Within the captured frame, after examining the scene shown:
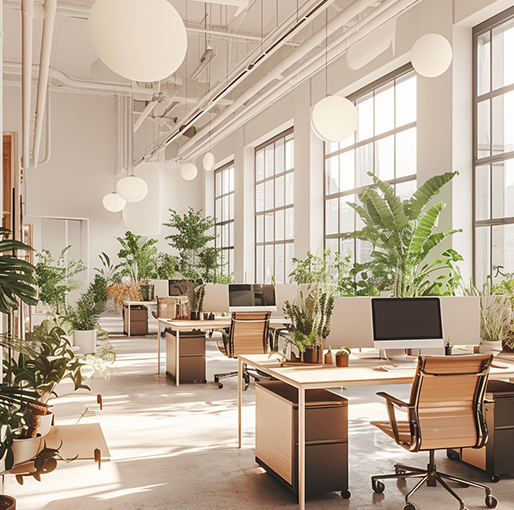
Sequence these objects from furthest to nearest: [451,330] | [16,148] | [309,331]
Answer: [451,330], [309,331], [16,148]

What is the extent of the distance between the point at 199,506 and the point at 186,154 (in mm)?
12913

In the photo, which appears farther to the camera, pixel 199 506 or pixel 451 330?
pixel 451 330

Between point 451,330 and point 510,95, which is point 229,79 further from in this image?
point 451,330

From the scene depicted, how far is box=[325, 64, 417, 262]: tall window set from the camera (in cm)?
838

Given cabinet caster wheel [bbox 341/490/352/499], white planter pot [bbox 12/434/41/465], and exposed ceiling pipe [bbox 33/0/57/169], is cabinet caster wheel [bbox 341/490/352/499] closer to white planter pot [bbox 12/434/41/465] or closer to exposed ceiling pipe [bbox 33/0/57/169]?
white planter pot [bbox 12/434/41/465]

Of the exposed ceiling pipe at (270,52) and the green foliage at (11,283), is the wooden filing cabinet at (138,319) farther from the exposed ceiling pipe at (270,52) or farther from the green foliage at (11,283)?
the green foliage at (11,283)

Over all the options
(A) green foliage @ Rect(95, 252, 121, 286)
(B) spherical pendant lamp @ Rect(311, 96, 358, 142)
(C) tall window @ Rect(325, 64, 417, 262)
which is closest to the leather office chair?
(B) spherical pendant lamp @ Rect(311, 96, 358, 142)

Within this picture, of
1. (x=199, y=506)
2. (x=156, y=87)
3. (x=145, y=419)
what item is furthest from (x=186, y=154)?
(x=199, y=506)

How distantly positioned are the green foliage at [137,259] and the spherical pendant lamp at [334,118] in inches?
415

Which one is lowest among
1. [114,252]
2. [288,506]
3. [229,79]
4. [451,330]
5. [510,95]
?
[288,506]

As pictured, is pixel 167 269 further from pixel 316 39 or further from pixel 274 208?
pixel 316 39

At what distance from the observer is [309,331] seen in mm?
4148

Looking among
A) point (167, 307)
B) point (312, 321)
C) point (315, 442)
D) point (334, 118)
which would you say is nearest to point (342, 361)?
point (312, 321)

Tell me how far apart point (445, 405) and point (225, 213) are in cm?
1334
